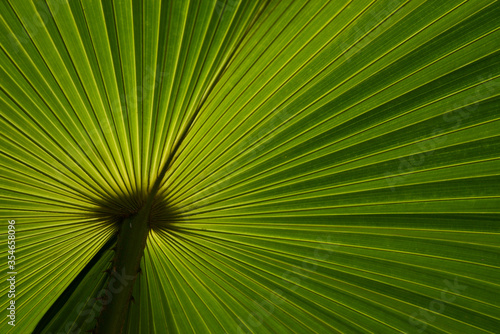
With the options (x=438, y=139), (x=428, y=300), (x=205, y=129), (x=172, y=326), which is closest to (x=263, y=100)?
(x=205, y=129)

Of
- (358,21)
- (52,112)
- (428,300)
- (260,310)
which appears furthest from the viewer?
(260,310)

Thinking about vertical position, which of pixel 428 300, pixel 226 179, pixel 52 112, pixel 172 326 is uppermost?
pixel 52 112

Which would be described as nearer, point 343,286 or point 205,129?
point 205,129

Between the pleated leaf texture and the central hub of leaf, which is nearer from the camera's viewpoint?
the central hub of leaf

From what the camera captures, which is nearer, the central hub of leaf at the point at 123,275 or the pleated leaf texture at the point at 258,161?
the central hub of leaf at the point at 123,275

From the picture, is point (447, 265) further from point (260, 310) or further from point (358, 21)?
point (358, 21)

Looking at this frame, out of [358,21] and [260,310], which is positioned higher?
[358,21]

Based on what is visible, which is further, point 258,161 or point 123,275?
point 258,161

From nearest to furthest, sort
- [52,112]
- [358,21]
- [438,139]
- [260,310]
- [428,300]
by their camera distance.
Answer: [358,21]
[438,139]
[52,112]
[428,300]
[260,310]
